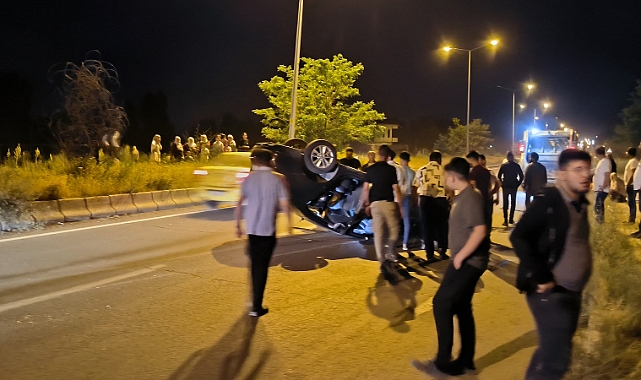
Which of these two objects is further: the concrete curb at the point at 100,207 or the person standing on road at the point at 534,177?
the concrete curb at the point at 100,207

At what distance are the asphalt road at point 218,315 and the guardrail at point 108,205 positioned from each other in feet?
6.07

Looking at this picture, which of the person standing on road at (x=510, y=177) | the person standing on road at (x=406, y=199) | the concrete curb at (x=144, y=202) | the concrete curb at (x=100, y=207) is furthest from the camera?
the concrete curb at (x=144, y=202)

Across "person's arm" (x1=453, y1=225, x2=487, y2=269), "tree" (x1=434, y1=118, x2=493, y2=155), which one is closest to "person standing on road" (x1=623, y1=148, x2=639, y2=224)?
"person's arm" (x1=453, y1=225, x2=487, y2=269)

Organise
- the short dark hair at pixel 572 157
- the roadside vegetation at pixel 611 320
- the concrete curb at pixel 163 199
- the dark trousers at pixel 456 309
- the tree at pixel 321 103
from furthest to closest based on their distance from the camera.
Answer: the tree at pixel 321 103 → the concrete curb at pixel 163 199 → the dark trousers at pixel 456 309 → the roadside vegetation at pixel 611 320 → the short dark hair at pixel 572 157

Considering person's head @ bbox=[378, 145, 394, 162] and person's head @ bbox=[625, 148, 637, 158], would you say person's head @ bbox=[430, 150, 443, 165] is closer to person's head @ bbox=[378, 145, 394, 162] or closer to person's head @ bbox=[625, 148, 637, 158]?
person's head @ bbox=[378, 145, 394, 162]

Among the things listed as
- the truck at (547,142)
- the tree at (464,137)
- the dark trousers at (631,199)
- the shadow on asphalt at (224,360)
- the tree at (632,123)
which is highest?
the tree at (632,123)

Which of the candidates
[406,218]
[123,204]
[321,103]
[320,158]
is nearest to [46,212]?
[123,204]

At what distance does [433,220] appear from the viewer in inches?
362

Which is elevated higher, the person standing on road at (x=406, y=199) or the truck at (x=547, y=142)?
the truck at (x=547, y=142)

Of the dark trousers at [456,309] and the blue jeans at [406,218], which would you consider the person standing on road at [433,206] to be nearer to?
the blue jeans at [406,218]

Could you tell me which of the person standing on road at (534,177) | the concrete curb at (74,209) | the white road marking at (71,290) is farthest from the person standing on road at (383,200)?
the concrete curb at (74,209)

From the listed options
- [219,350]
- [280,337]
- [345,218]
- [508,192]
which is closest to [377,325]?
[280,337]

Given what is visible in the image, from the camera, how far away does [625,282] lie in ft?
18.2

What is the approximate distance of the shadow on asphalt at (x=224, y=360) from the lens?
15.5 feet
